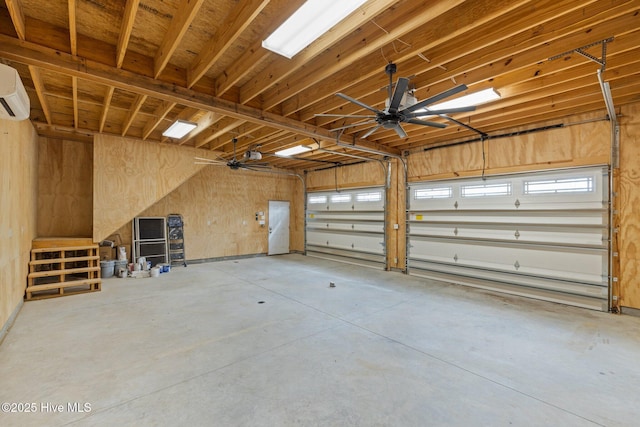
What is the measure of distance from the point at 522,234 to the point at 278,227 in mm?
6641

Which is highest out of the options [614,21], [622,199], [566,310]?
[614,21]

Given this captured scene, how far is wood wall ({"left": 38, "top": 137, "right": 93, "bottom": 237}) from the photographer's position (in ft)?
18.5

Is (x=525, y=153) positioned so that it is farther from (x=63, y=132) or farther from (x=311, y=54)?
(x=63, y=132)

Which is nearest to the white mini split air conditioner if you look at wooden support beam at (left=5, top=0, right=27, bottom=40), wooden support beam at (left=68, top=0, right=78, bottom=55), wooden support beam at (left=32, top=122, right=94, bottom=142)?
wooden support beam at (left=5, top=0, right=27, bottom=40)

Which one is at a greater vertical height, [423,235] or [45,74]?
[45,74]

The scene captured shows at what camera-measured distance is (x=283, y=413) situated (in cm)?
196

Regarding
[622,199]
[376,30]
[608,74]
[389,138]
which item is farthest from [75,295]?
[622,199]

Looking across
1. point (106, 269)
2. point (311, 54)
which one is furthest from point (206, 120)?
point (106, 269)

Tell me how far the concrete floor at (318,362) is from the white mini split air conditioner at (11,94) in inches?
88.2

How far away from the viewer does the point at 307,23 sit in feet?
7.11

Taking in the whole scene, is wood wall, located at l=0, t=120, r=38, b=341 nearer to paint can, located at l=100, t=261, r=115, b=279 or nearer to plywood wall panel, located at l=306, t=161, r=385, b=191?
paint can, located at l=100, t=261, r=115, b=279

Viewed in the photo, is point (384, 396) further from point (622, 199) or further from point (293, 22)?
point (622, 199)

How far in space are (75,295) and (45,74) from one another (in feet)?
11.2

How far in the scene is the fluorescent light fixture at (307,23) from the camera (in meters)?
1.96
